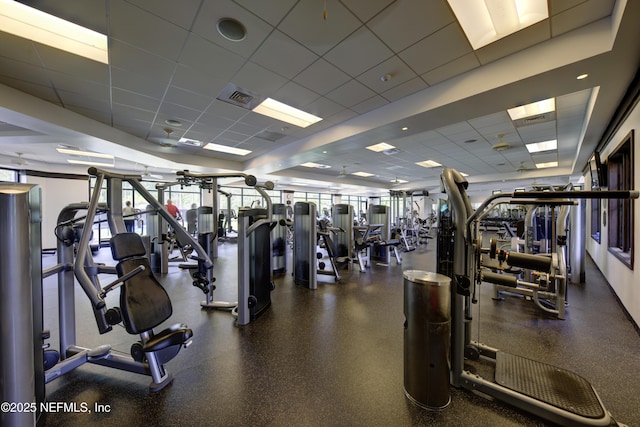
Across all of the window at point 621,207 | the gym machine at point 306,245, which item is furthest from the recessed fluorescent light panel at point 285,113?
the window at point 621,207

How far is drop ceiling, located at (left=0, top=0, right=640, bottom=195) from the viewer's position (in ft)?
7.53

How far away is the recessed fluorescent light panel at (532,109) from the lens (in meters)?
4.24

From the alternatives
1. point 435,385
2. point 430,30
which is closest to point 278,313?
point 435,385

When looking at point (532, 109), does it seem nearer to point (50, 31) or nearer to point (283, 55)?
point (283, 55)

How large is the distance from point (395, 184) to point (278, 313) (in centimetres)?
1297

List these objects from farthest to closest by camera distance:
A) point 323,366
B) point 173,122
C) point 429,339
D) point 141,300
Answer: point 173,122 < point 323,366 < point 141,300 < point 429,339

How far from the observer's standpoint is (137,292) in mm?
1909

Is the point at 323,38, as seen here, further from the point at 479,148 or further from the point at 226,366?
the point at 479,148

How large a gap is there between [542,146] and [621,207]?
384 cm

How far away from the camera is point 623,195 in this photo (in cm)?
124

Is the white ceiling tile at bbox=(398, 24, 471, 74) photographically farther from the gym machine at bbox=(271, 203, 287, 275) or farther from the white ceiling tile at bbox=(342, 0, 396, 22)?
the gym machine at bbox=(271, 203, 287, 275)

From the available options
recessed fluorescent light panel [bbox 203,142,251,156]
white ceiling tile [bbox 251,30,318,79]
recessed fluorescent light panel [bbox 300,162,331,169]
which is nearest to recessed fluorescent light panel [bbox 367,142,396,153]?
recessed fluorescent light panel [bbox 300,162,331,169]

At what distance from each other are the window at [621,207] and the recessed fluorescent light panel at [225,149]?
7525mm

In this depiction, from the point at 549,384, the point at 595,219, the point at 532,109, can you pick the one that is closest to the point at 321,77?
the point at 549,384
